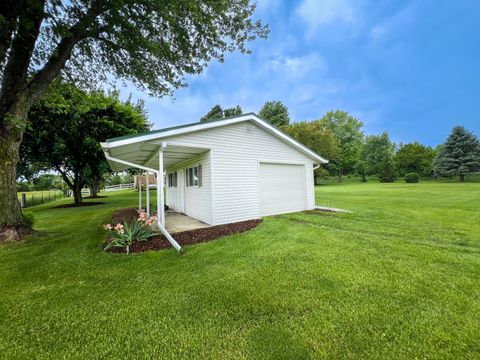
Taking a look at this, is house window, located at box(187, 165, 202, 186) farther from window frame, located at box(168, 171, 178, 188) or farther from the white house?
window frame, located at box(168, 171, 178, 188)

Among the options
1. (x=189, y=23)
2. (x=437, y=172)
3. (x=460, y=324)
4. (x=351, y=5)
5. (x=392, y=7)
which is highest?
(x=392, y=7)

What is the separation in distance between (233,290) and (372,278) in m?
2.13

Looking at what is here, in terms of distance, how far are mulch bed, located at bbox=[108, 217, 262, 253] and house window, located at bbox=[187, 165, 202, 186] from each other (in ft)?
7.51

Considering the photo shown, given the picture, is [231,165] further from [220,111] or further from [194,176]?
[220,111]

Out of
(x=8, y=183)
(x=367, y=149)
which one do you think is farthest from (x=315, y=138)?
(x=8, y=183)

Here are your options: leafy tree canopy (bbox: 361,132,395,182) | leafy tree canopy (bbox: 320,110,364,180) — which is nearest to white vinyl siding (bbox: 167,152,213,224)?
leafy tree canopy (bbox: 320,110,364,180)

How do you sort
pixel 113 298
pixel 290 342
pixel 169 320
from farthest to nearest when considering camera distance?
1. pixel 113 298
2. pixel 169 320
3. pixel 290 342

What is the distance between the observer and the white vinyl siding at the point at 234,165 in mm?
7391

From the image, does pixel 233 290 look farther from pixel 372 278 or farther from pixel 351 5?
pixel 351 5

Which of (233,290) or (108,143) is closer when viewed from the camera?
(233,290)

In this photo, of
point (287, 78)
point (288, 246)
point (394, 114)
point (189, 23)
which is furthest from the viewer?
point (394, 114)

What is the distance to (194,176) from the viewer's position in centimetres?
919

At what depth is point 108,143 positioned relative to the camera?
19.1ft

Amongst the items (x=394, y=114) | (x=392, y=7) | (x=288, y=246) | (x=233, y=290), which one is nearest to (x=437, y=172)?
(x=394, y=114)
